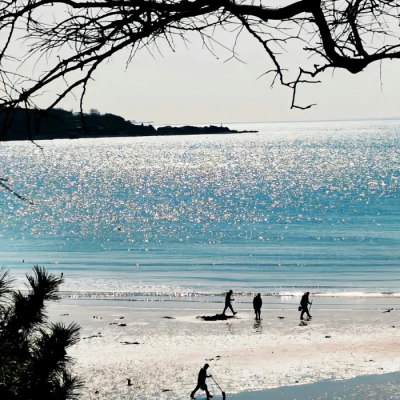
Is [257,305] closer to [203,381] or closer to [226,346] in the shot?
[226,346]

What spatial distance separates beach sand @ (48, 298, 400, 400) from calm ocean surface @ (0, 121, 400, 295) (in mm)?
6236

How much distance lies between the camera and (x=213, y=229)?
69062mm

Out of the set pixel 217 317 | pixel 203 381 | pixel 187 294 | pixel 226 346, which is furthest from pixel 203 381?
pixel 187 294

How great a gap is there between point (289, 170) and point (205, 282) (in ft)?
366

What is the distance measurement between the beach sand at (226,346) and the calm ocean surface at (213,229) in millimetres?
6236

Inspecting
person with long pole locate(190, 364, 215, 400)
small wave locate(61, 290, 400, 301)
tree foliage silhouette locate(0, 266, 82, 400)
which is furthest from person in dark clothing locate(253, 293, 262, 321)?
tree foliage silhouette locate(0, 266, 82, 400)

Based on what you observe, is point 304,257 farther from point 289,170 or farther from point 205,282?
point 289,170

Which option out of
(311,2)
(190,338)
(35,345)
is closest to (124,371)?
(190,338)

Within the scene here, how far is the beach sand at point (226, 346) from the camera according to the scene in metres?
17.9

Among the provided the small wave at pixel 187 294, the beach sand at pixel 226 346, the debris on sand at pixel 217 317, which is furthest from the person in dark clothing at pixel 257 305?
the small wave at pixel 187 294

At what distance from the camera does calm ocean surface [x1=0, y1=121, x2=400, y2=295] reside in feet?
134

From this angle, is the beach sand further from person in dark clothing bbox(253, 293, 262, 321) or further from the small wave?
the small wave

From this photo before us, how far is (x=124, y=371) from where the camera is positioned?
19.0 meters

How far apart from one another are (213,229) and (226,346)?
155 feet
